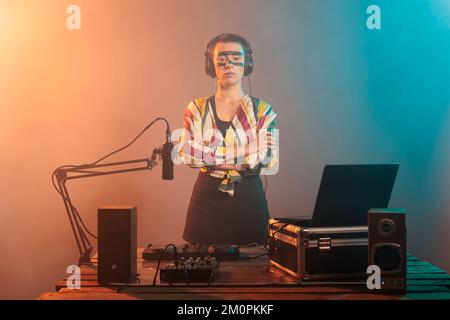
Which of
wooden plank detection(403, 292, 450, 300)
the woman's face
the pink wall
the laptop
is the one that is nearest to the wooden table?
wooden plank detection(403, 292, 450, 300)

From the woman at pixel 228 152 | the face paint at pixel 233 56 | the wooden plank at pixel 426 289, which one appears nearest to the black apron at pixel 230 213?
the woman at pixel 228 152

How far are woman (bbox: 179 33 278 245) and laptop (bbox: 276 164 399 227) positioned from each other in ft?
5.46

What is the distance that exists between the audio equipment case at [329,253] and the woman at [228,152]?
5.43 feet

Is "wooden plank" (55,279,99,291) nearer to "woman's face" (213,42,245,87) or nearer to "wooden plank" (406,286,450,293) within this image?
"wooden plank" (406,286,450,293)

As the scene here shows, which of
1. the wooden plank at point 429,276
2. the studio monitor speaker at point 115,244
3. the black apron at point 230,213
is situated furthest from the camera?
the black apron at point 230,213

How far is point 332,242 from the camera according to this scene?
7.34 ft

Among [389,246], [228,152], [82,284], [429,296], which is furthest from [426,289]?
[228,152]

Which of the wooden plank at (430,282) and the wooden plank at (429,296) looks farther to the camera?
the wooden plank at (430,282)

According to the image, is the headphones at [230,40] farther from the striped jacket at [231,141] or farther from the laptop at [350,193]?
the laptop at [350,193]

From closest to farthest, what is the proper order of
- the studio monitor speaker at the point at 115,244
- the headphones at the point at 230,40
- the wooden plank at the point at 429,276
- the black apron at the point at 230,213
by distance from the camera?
the studio monitor speaker at the point at 115,244 → the wooden plank at the point at 429,276 → the black apron at the point at 230,213 → the headphones at the point at 230,40

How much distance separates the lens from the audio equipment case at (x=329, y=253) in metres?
2.22

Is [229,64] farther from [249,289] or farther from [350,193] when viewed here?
[249,289]

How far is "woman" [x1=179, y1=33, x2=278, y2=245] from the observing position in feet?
12.9

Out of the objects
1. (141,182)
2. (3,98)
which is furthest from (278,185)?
(3,98)
